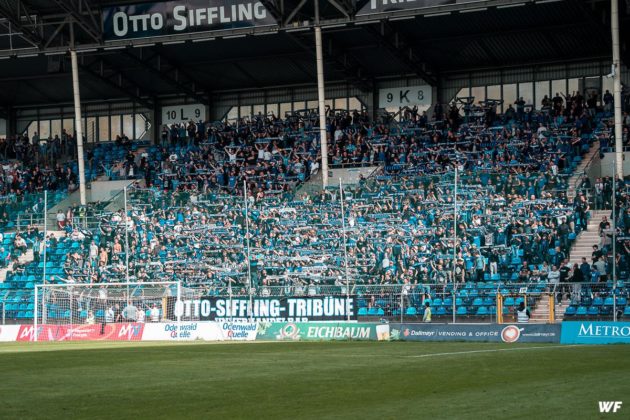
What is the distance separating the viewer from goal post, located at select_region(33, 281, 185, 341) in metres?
39.4

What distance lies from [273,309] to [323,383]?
19101 mm

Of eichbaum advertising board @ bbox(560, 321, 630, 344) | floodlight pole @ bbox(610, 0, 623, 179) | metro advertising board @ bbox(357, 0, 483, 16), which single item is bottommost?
eichbaum advertising board @ bbox(560, 321, 630, 344)

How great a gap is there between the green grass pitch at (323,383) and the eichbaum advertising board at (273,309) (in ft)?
25.9

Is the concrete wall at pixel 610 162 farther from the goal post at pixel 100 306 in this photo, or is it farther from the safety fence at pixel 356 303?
the goal post at pixel 100 306

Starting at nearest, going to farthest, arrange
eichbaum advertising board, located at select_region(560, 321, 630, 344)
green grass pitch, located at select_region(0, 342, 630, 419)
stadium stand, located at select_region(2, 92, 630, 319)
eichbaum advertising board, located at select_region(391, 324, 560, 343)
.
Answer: green grass pitch, located at select_region(0, 342, 630, 419), eichbaum advertising board, located at select_region(560, 321, 630, 344), eichbaum advertising board, located at select_region(391, 324, 560, 343), stadium stand, located at select_region(2, 92, 630, 319)

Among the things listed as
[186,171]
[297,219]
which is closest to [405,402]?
[297,219]

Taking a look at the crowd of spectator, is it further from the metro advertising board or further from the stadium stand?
the metro advertising board

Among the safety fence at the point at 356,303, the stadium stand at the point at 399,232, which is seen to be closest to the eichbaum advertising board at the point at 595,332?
the safety fence at the point at 356,303

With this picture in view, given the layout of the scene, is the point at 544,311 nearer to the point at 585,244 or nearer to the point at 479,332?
the point at 479,332

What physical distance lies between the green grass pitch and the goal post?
1008 cm

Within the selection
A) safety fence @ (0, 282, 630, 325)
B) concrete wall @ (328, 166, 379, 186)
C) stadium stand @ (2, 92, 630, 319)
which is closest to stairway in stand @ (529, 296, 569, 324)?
safety fence @ (0, 282, 630, 325)

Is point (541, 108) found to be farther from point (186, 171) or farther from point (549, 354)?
point (549, 354)

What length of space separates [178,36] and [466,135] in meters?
14.3

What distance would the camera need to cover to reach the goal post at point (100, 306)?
39.4 metres
